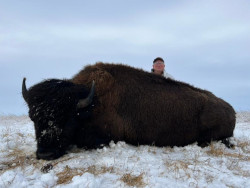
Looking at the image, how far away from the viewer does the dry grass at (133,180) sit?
4.29 meters

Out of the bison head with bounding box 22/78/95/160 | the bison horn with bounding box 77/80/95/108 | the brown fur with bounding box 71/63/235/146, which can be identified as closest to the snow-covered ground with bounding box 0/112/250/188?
the bison head with bounding box 22/78/95/160

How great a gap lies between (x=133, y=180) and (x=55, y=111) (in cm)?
219

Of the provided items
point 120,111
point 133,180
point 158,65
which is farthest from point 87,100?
point 158,65

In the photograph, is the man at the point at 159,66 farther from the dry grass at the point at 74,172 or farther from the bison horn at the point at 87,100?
the dry grass at the point at 74,172

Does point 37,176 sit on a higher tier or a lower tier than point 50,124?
lower

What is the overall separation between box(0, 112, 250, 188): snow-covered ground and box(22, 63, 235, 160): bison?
0.39m

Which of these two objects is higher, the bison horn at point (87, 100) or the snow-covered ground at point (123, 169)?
the bison horn at point (87, 100)

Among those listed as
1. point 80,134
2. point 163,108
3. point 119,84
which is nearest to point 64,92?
point 80,134

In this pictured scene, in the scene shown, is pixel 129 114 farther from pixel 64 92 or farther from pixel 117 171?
pixel 117 171

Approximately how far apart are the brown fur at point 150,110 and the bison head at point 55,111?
1.49 feet

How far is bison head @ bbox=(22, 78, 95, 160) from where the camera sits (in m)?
5.75

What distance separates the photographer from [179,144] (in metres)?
7.56

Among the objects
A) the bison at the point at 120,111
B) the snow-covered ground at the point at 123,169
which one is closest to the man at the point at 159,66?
the bison at the point at 120,111

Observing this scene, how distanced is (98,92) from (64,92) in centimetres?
88
